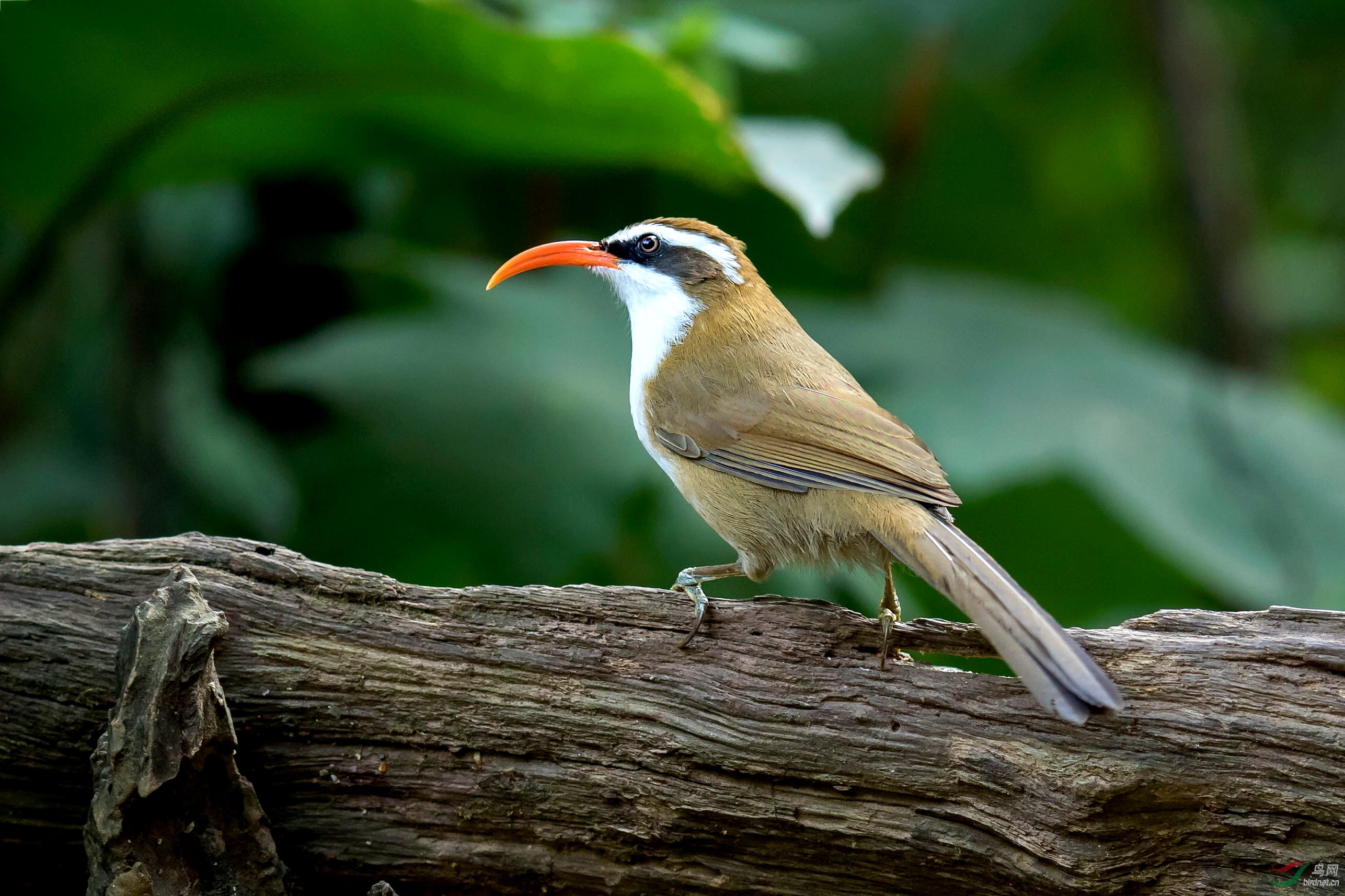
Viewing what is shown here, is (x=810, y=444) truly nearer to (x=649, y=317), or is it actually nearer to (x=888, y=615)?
(x=888, y=615)

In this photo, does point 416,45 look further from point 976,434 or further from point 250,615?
point 976,434

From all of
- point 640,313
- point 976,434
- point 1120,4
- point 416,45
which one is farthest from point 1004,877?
point 1120,4

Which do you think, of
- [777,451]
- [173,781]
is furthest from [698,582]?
[173,781]

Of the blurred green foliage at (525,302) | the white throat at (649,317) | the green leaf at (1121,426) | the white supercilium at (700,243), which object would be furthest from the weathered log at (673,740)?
the green leaf at (1121,426)

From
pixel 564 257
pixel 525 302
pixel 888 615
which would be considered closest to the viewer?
pixel 888 615

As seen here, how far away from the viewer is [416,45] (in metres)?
4.47

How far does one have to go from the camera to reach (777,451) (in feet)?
11.0

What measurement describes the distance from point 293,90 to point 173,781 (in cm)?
301

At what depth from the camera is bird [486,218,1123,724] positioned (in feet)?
8.84

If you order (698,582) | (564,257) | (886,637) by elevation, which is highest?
(564,257)

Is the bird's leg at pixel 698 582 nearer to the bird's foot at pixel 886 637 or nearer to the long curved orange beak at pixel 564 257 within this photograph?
the bird's foot at pixel 886 637

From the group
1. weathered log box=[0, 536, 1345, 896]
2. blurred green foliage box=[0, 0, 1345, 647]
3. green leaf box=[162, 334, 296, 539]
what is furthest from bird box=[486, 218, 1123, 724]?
green leaf box=[162, 334, 296, 539]

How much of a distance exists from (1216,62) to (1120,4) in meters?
1.22

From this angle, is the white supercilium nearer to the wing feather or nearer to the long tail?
the wing feather
